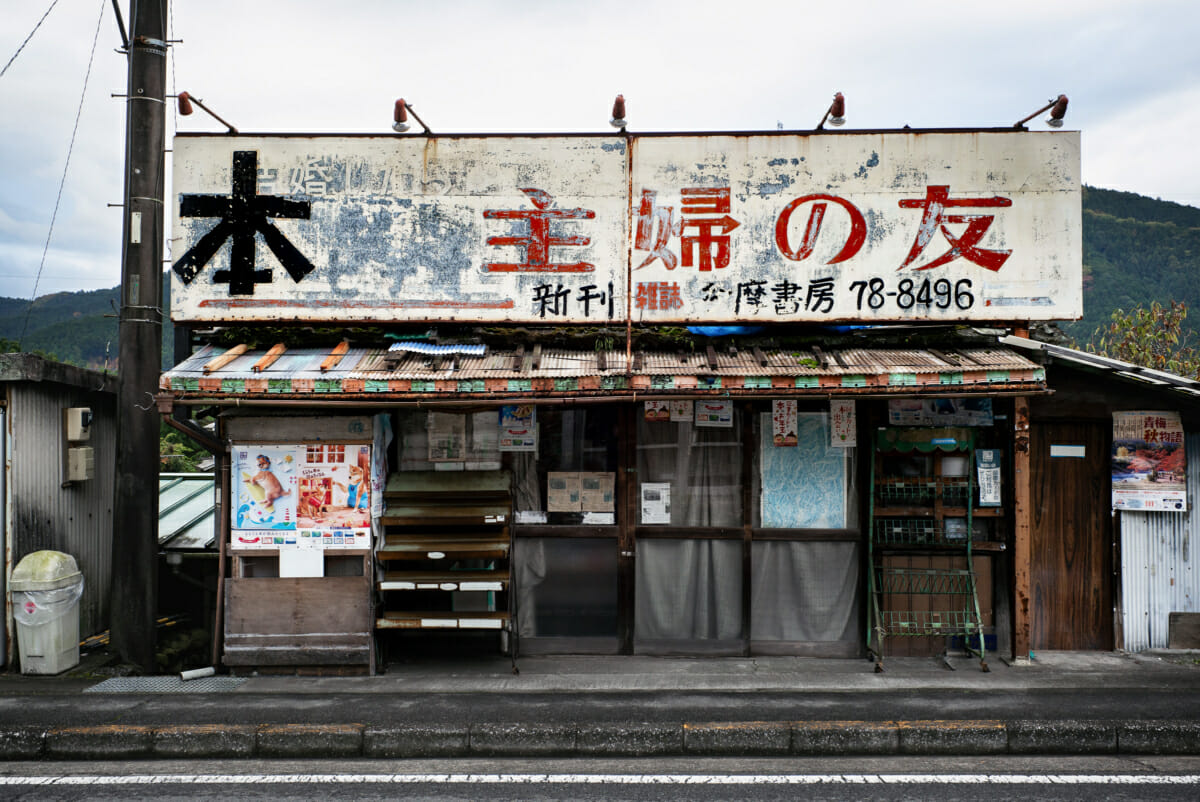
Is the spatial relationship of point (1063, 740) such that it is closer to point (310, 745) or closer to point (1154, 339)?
point (310, 745)

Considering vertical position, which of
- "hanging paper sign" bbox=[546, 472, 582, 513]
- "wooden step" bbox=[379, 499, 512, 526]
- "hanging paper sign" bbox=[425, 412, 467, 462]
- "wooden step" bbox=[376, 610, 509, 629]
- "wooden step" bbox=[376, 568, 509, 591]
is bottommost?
"wooden step" bbox=[376, 610, 509, 629]

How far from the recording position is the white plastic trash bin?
313 inches

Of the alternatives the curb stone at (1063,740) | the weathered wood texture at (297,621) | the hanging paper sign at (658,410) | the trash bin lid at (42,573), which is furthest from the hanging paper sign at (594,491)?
the trash bin lid at (42,573)

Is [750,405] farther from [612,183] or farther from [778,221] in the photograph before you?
[612,183]

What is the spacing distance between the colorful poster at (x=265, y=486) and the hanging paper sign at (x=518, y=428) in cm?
218

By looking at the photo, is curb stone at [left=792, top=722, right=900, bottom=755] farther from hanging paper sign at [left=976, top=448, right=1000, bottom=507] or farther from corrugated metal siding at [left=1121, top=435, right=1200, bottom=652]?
corrugated metal siding at [left=1121, top=435, right=1200, bottom=652]

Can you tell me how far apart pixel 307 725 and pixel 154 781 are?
1.14 metres

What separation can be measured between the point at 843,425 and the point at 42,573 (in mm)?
8617

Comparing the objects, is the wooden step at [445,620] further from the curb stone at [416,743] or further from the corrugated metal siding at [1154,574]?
the corrugated metal siding at [1154,574]

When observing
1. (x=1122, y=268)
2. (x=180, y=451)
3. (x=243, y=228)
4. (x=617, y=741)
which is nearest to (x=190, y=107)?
(x=243, y=228)

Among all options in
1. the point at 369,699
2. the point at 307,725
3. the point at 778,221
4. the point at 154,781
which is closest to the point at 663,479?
the point at 778,221

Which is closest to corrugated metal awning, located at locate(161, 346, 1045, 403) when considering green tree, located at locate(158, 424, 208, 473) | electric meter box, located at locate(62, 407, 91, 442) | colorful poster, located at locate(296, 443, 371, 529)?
colorful poster, located at locate(296, 443, 371, 529)

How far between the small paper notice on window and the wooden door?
4.24 meters

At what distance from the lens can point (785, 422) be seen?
858cm
